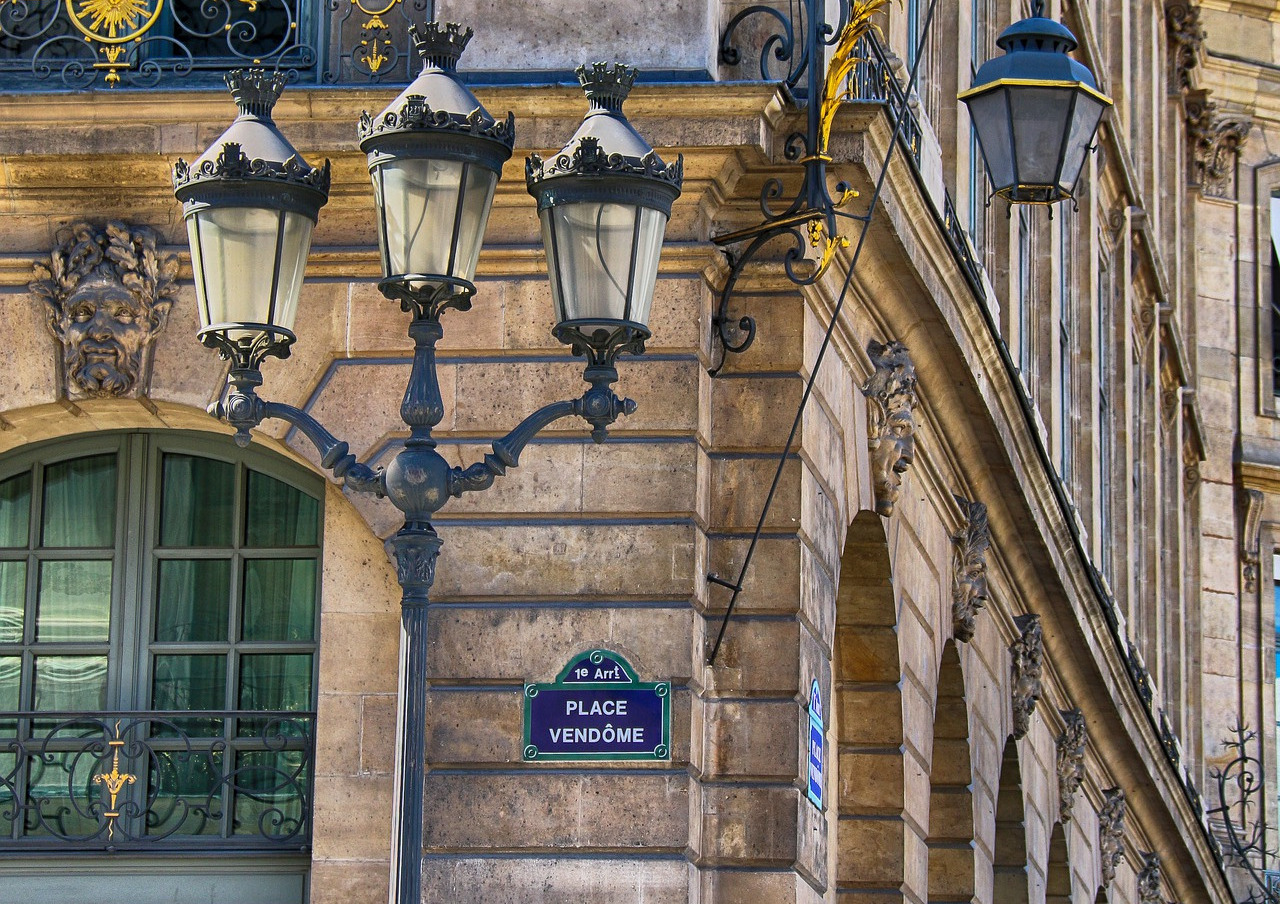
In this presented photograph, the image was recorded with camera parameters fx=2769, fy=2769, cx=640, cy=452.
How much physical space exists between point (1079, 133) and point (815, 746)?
3017 millimetres

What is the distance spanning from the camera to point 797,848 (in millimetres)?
11773

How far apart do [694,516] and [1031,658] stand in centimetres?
872

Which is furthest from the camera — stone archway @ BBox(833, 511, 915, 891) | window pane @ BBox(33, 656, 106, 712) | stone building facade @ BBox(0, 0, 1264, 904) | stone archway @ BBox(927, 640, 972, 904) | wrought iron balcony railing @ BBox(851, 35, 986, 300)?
stone archway @ BBox(927, 640, 972, 904)

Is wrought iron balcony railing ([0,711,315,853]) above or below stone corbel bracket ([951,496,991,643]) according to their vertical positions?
below

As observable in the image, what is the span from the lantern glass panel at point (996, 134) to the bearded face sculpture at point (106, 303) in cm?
366

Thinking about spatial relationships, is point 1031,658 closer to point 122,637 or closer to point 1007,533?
point 1007,533

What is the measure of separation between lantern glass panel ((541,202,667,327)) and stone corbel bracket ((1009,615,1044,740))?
36.5 ft

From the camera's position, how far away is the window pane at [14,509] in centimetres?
1285

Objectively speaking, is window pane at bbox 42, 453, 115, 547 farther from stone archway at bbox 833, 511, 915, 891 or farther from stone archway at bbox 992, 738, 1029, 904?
stone archway at bbox 992, 738, 1029, 904

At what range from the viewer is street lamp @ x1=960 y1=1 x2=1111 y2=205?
12422 millimetres

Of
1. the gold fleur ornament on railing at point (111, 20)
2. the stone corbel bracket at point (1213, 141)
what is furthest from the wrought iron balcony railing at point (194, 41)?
the stone corbel bracket at point (1213, 141)

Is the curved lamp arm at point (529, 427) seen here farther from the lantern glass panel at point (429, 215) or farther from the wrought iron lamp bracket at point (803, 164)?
the wrought iron lamp bracket at point (803, 164)

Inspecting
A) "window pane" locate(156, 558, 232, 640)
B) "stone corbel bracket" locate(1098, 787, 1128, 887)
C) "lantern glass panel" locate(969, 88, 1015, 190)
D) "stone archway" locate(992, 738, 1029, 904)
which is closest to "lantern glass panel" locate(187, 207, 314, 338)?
"window pane" locate(156, 558, 232, 640)

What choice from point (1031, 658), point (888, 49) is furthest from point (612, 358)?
point (1031, 658)
